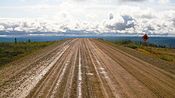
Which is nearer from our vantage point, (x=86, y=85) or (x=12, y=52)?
(x=86, y=85)

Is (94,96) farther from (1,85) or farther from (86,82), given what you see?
(1,85)

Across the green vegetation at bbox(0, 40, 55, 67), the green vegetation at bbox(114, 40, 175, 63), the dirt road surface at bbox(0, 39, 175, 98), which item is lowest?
the green vegetation at bbox(114, 40, 175, 63)

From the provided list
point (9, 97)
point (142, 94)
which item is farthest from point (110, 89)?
point (9, 97)

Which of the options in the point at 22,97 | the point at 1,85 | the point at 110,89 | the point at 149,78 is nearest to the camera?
the point at 22,97

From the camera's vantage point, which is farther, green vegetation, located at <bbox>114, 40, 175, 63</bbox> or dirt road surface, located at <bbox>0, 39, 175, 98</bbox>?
green vegetation, located at <bbox>114, 40, 175, 63</bbox>

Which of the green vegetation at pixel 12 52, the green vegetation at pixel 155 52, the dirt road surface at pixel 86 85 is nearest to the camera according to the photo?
the dirt road surface at pixel 86 85

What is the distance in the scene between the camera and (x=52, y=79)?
1568 centimetres

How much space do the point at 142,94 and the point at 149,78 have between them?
445 centimetres

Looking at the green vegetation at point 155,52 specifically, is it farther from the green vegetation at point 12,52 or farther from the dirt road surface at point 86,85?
the dirt road surface at point 86,85

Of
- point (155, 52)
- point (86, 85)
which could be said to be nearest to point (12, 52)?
point (155, 52)

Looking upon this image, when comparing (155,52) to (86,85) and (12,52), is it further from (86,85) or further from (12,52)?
(86,85)

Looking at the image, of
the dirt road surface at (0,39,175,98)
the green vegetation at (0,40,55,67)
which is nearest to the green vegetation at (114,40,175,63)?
the green vegetation at (0,40,55,67)

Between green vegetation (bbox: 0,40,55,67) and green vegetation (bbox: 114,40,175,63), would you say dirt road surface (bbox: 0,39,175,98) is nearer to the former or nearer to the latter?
green vegetation (bbox: 0,40,55,67)

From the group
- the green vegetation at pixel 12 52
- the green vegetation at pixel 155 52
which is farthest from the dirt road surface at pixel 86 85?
the green vegetation at pixel 155 52
